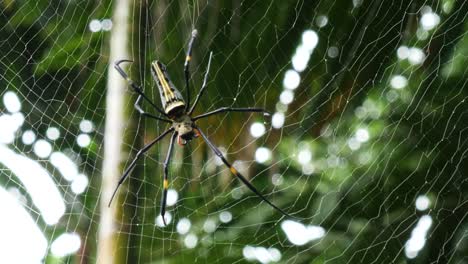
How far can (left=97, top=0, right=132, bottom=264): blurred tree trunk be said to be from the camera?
4.32 ft

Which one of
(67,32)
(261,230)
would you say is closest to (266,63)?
(261,230)

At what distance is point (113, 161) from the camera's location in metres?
1.42

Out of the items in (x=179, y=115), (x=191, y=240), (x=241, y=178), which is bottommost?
(x=191, y=240)

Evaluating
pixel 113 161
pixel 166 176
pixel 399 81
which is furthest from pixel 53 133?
pixel 399 81

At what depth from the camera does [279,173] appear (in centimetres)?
250

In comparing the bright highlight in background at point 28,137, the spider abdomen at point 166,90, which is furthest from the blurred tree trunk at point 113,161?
the bright highlight in background at point 28,137

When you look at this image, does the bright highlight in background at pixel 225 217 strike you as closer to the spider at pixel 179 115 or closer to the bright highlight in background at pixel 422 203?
the spider at pixel 179 115

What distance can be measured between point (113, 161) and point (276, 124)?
119 cm

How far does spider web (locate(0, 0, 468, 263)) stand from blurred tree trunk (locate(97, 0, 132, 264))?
0.52 metres

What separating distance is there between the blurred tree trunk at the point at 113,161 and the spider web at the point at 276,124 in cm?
52

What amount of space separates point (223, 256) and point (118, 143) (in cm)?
105

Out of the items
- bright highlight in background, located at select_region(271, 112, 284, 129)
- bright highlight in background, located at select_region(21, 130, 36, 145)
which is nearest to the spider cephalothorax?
bright highlight in background, located at select_region(271, 112, 284, 129)

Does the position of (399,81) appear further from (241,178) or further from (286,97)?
(241,178)

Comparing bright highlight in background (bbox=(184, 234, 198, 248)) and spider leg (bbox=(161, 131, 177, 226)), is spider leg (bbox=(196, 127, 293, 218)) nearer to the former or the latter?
spider leg (bbox=(161, 131, 177, 226))
